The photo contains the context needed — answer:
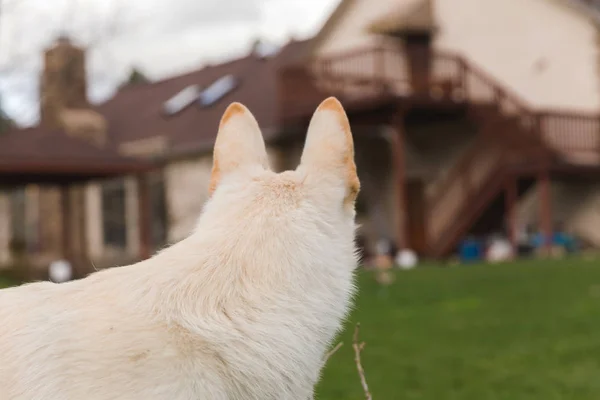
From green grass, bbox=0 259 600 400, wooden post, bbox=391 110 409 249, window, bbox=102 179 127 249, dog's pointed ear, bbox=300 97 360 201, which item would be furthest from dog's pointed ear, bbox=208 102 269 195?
window, bbox=102 179 127 249

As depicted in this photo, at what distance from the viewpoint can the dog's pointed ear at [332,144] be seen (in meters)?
1.99

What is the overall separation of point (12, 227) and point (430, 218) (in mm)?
18433

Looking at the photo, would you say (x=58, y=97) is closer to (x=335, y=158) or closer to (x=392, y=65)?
(x=392, y=65)

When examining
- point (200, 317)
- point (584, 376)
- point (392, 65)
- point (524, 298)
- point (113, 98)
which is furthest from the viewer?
point (113, 98)

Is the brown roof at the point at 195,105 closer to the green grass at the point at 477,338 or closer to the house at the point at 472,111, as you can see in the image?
the house at the point at 472,111

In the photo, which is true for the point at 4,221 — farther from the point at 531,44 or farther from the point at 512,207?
the point at 512,207

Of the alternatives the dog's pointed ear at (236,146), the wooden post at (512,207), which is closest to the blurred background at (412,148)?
the wooden post at (512,207)

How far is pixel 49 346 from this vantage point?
1.71 m

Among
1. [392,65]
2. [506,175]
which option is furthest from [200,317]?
[392,65]

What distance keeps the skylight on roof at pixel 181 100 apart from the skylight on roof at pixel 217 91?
568 mm

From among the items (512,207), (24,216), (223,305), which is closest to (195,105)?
(24,216)

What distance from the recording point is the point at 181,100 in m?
33.0

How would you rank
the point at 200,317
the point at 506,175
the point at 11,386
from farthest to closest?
the point at 506,175 < the point at 200,317 < the point at 11,386

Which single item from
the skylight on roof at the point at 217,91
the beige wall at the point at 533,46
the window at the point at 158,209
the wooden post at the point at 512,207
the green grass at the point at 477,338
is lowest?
the window at the point at 158,209
